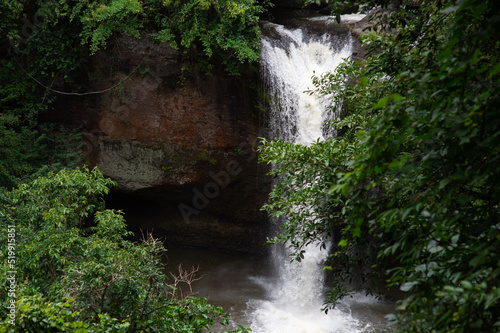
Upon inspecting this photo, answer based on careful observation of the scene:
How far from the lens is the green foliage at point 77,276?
3.93m

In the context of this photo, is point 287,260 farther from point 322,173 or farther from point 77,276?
point 77,276

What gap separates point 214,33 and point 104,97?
317 cm

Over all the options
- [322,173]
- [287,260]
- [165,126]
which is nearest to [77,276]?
[322,173]

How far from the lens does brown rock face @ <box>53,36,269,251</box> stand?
973 cm

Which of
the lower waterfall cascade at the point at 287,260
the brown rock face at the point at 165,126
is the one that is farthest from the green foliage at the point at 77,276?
the lower waterfall cascade at the point at 287,260

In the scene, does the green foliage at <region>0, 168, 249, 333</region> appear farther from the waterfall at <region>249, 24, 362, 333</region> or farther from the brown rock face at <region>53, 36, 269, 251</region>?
the waterfall at <region>249, 24, 362, 333</region>

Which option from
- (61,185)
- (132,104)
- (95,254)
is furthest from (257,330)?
(132,104)

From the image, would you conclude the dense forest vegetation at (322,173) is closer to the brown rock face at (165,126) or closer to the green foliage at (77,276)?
the green foliage at (77,276)

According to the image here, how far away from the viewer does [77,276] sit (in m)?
4.63

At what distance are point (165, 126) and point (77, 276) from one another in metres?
5.77

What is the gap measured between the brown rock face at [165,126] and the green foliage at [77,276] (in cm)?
384

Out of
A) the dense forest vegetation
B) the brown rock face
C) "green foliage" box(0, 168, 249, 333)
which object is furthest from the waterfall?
"green foliage" box(0, 168, 249, 333)

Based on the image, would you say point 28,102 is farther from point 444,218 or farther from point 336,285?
point 444,218

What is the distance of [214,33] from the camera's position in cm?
916
